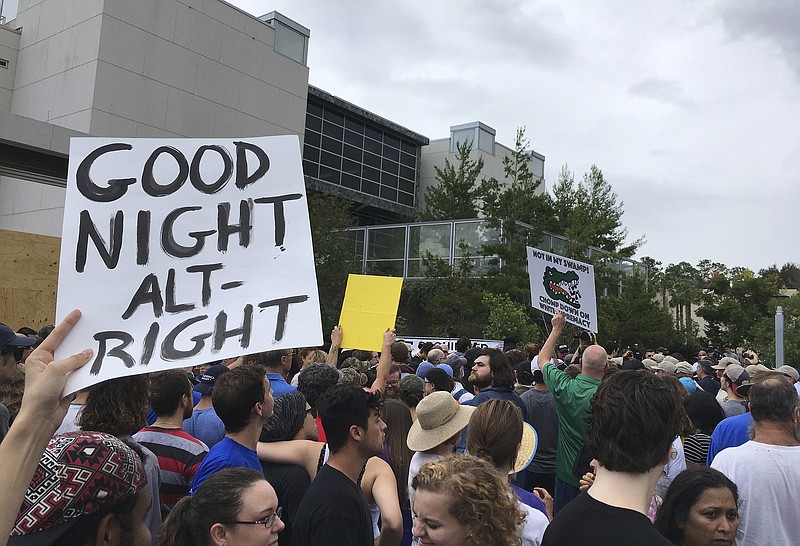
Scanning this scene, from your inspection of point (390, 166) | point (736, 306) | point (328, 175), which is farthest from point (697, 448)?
point (736, 306)

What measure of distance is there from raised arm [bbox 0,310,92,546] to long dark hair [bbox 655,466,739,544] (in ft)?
8.03

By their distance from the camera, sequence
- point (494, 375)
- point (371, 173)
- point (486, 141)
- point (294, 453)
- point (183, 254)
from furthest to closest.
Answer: point (486, 141), point (371, 173), point (494, 375), point (294, 453), point (183, 254)

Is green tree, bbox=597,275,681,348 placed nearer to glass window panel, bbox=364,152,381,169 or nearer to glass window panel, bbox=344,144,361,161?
glass window panel, bbox=364,152,381,169

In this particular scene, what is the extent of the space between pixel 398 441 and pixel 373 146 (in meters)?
35.4

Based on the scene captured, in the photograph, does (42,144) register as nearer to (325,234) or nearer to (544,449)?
(544,449)

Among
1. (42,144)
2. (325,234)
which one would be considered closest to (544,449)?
(42,144)

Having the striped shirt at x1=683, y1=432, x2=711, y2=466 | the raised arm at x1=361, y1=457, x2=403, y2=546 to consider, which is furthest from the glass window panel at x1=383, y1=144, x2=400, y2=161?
the raised arm at x1=361, y1=457, x2=403, y2=546

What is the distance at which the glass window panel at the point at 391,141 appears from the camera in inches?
1556

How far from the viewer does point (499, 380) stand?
602 cm

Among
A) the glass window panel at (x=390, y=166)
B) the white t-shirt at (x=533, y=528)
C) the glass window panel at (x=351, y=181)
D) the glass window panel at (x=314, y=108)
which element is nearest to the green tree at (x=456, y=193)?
the glass window panel at (x=390, y=166)

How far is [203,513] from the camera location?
2246mm

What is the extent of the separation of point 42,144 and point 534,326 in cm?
1630

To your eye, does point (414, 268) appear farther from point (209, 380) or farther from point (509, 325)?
point (209, 380)

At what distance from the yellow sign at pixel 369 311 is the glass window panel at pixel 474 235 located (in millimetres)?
21483
